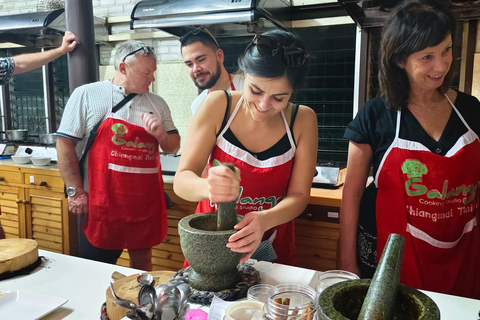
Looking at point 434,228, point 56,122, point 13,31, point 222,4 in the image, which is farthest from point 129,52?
point 434,228

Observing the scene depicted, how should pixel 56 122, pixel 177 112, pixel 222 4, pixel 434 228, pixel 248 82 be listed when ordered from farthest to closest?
pixel 56 122
pixel 177 112
pixel 222 4
pixel 434 228
pixel 248 82

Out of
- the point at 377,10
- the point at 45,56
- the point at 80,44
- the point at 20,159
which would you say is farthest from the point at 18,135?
the point at 377,10

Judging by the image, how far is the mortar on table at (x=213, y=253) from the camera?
0.99 meters

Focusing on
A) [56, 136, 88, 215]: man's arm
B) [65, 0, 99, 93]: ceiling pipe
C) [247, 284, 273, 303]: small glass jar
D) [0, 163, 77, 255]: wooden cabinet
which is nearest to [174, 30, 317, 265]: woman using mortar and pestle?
[247, 284, 273, 303]: small glass jar

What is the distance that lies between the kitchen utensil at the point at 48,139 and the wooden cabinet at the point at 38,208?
1.37 feet

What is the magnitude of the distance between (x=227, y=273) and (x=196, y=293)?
0.32 ft

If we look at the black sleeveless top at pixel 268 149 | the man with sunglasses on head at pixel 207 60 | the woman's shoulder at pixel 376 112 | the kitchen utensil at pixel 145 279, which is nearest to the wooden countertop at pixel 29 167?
the man with sunglasses on head at pixel 207 60

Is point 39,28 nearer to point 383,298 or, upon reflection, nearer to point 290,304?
point 290,304

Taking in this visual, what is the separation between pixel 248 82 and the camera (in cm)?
133

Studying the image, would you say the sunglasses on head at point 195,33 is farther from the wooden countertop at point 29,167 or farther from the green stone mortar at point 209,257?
the green stone mortar at point 209,257

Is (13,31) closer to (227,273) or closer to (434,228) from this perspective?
(227,273)

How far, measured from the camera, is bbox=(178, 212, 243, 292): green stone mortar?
0.98 meters

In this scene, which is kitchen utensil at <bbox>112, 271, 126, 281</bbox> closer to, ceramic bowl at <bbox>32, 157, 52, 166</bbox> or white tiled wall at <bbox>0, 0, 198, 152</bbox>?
white tiled wall at <bbox>0, 0, 198, 152</bbox>

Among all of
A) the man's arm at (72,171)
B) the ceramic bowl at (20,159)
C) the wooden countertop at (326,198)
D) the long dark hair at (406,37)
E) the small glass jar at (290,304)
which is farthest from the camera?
the ceramic bowl at (20,159)
